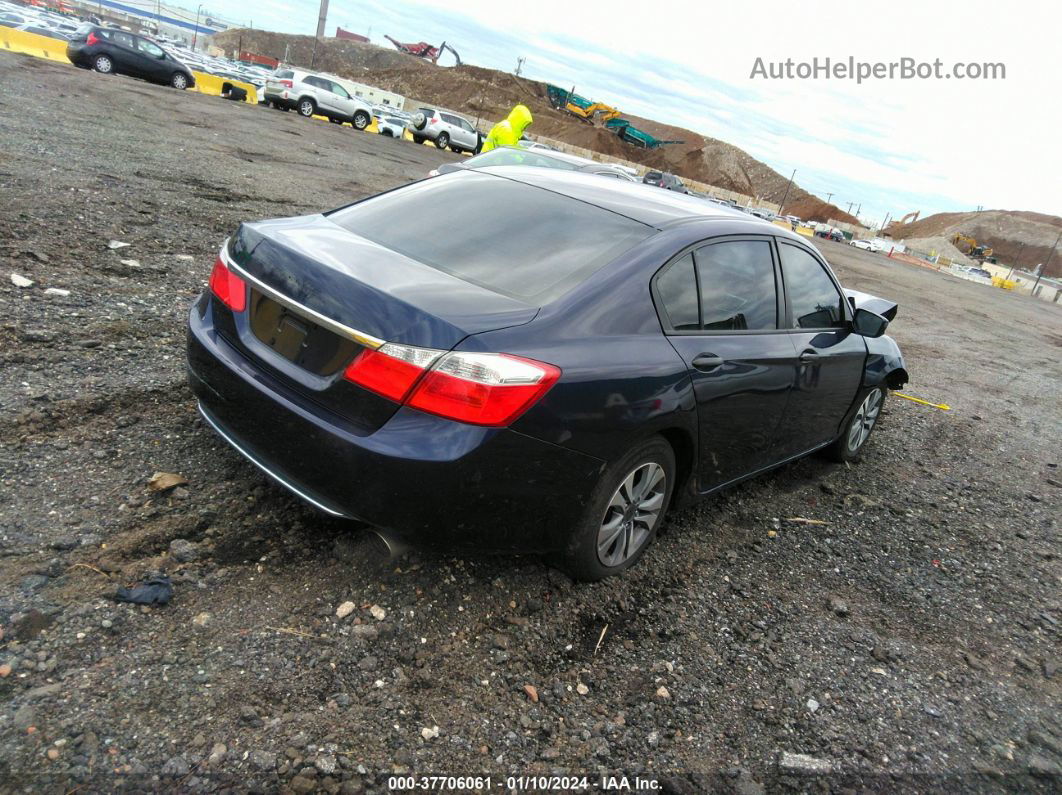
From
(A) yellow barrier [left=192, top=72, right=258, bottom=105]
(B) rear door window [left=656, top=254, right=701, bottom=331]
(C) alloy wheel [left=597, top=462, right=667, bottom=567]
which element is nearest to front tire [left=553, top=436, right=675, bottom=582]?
(C) alloy wheel [left=597, top=462, right=667, bottom=567]

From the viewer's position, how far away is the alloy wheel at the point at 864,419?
5417 mm

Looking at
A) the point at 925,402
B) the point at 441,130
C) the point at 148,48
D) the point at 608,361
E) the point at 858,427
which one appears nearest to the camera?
the point at 608,361

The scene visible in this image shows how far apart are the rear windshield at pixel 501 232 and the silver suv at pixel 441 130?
31692 millimetres

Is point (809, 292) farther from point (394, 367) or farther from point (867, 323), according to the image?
point (394, 367)

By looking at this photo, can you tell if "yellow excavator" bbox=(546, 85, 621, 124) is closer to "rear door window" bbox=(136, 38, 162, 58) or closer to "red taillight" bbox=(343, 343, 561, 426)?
"rear door window" bbox=(136, 38, 162, 58)

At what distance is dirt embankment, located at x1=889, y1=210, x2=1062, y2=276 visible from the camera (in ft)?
380

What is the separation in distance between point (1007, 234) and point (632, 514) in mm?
142805

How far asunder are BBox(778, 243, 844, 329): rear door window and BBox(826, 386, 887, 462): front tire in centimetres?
91

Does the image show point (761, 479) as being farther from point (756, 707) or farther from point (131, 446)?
point (131, 446)

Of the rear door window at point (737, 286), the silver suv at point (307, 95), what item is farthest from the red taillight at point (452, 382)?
the silver suv at point (307, 95)

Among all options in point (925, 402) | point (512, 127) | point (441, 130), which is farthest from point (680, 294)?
point (441, 130)

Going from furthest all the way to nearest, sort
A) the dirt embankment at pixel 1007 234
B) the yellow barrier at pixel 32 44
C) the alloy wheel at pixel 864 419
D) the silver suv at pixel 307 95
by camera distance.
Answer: the dirt embankment at pixel 1007 234
the silver suv at pixel 307 95
the yellow barrier at pixel 32 44
the alloy wheel at pixel 864 419

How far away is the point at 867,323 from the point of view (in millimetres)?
4750

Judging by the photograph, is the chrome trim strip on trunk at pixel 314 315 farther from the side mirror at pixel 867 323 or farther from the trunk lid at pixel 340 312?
the side mirror at pixel 867 323
